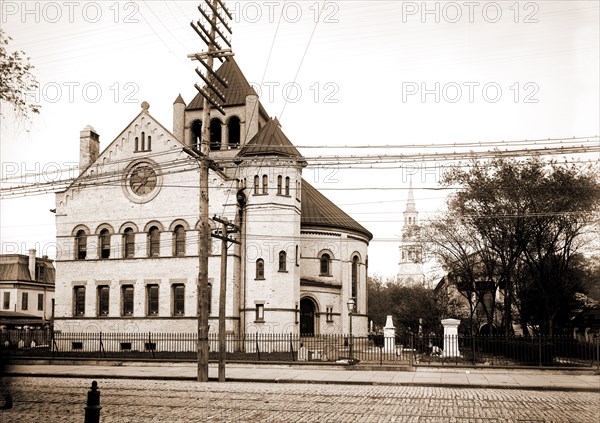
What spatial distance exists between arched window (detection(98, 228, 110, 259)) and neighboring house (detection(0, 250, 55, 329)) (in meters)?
16.9

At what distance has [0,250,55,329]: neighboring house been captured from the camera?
60.3 m

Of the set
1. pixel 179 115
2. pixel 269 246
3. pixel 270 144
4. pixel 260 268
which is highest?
pixel 179 115

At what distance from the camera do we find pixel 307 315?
49.0 meters

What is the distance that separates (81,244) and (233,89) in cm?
1803

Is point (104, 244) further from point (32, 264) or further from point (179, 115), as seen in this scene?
point (32, 264)

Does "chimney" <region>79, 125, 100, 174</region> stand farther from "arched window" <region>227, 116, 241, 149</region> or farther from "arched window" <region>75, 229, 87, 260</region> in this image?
"arched window" <region>227, 116, 241, 149</region>

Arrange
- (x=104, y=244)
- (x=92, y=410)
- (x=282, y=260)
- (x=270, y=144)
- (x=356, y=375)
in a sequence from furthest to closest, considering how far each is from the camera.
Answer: (x=104, y=244)
(x=282, y=260)
(x=270, y=144)
(x=356, y=375)
(x=92, y=410)

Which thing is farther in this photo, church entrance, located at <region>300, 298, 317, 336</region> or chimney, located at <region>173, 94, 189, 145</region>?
chimney, located at <region>173, 94, 189, 145</region>

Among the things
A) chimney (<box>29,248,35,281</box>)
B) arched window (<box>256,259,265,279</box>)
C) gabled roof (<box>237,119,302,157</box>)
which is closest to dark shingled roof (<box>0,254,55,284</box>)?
chimney (<box>29,248,35,281</box>)

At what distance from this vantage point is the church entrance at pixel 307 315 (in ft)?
159

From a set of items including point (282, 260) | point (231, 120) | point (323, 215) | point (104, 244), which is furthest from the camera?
point (231, 120)

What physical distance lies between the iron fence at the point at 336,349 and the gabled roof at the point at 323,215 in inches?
364

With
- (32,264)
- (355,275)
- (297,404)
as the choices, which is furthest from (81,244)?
(297,404)

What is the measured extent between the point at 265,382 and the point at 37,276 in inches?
1884
